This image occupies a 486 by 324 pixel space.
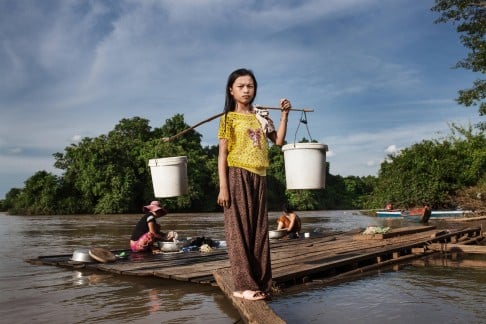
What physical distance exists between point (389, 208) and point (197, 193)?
66.6 feet

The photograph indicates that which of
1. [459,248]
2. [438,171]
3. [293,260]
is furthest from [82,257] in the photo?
[438,171]

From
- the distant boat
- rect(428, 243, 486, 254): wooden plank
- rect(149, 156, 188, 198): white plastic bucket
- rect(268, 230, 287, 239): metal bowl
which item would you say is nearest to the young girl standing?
rect(149, 156, 188, 198): white plastic bucket

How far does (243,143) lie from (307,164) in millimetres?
1711

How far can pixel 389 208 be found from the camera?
26.6m

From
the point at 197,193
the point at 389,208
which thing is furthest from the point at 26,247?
the point at 197,193

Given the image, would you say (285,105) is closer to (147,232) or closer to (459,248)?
(147,232)

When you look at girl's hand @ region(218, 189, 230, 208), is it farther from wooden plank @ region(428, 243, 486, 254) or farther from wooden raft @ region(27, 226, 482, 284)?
wooden plank @ region(428, 243, 486, 254)

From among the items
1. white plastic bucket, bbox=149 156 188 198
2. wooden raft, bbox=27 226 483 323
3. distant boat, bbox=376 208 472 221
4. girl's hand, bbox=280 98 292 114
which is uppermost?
girl's hand, bbox=280 98 292 114

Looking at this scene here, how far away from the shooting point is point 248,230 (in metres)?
3.28

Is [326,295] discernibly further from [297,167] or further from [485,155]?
[485,155]

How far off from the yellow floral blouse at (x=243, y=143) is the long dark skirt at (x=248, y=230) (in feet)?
0.20

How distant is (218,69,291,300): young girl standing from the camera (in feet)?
10.6

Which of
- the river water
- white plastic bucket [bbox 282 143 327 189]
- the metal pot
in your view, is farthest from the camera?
the metal pot

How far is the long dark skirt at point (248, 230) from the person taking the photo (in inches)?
128
